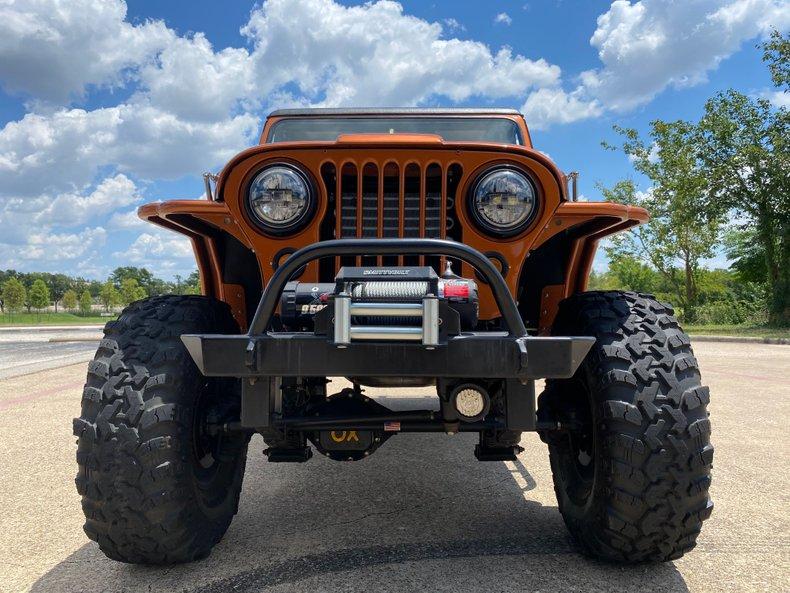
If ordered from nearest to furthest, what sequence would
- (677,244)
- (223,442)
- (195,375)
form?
(195,375) → (223,442) → (677,244)

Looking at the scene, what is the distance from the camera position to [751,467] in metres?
3.74

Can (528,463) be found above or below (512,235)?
below

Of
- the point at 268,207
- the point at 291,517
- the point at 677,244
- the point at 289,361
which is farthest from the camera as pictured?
the point at 677,244

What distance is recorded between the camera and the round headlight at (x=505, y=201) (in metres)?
2.41

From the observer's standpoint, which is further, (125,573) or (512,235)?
(512,235)

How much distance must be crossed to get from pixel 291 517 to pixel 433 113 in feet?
8.98

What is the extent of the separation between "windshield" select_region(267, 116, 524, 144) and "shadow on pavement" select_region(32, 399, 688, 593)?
227 cm

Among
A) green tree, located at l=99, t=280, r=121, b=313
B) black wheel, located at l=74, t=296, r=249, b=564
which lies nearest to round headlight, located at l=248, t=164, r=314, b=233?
black wheel, located at l=74, t=296, r=249, b=564

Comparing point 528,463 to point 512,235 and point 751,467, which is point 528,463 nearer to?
point 751,467

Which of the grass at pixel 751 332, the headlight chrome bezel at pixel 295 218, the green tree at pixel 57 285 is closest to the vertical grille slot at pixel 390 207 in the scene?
the headlight chrome bezel at pixel 295 218

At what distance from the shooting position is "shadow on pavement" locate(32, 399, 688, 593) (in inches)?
85.4

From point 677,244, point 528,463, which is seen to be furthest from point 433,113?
point 677,244

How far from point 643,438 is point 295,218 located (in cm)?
164

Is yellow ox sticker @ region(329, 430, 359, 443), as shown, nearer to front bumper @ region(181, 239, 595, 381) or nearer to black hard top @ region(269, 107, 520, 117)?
front bumper @ region(181, 239, 595, 381)
